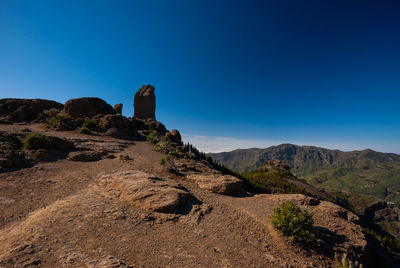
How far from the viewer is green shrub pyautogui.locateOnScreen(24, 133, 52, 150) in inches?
459

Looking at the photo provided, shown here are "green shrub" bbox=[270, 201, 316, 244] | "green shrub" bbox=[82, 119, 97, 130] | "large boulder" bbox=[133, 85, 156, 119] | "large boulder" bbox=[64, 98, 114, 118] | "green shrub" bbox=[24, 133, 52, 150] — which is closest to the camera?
"green shrub" bbox=[270, 201, 316, 244]

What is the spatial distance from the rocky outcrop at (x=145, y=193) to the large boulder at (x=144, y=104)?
50.1 metres

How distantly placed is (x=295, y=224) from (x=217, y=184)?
5492 mm

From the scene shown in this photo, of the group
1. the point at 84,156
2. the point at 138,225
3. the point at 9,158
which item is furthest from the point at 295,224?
the point at 9,158

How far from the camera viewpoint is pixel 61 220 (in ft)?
18.5

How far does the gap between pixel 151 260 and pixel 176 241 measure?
121 centimetres

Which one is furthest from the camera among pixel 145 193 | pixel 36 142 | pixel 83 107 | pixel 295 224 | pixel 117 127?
pixel 83 107

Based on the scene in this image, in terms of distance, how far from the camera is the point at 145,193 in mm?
7934

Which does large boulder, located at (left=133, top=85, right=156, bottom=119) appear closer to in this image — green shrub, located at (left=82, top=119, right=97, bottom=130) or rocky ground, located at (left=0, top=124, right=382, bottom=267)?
green shrub, located at (left=82, top=119, right=97, bottom=130)

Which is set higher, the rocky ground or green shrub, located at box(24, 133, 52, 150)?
green shrub, located at box(24, 133, 52, 150)

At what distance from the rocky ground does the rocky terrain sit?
0.11ft

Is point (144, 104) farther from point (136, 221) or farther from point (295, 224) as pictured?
point (295, 224)

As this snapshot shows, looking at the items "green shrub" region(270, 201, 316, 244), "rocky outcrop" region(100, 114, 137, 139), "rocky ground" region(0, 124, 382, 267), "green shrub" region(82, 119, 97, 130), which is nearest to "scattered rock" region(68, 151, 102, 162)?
"rocky ground" region(0, 124, 382, 267)

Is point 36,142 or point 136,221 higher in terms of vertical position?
point 36,142
